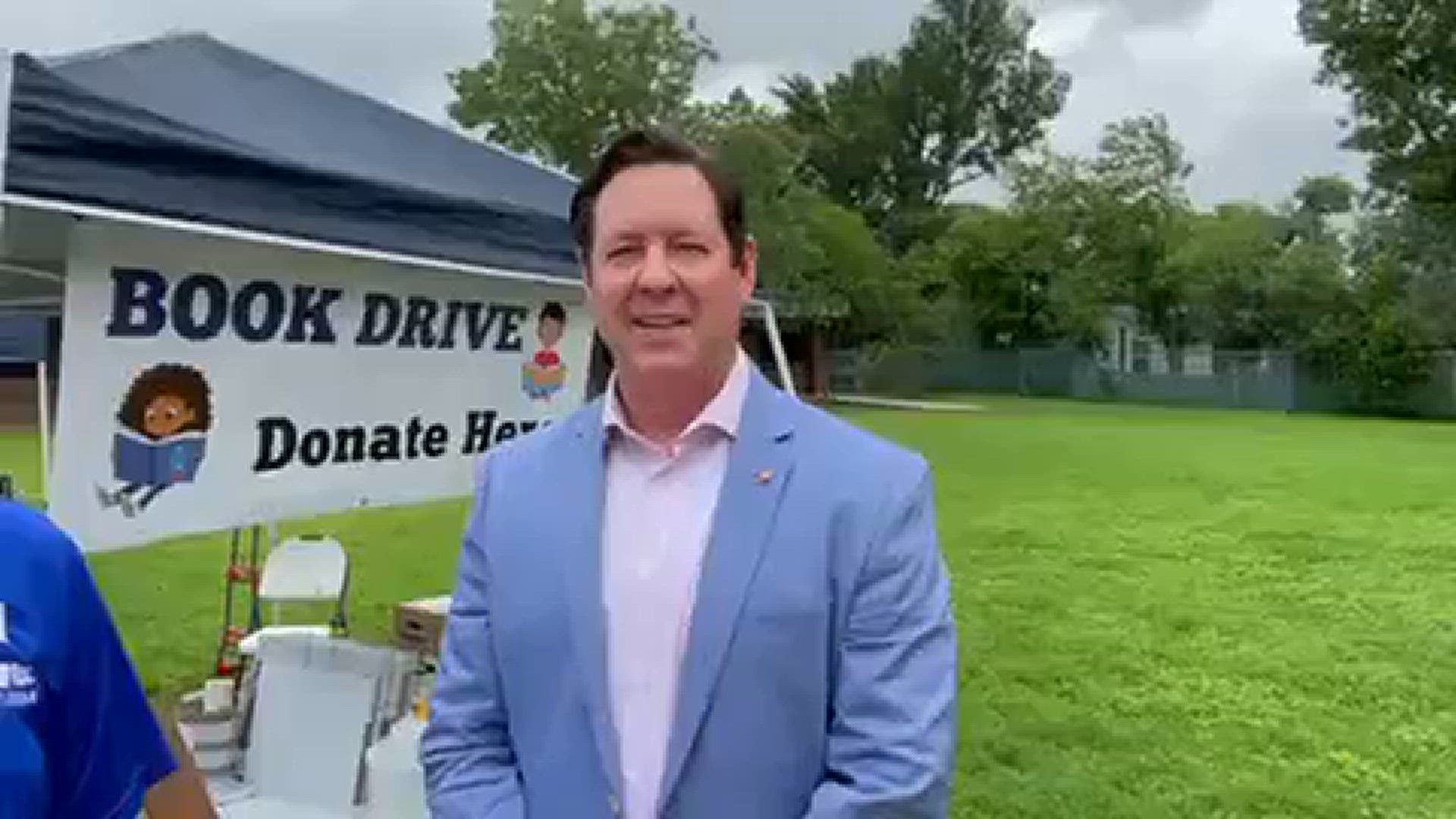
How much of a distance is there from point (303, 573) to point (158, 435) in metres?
1.22

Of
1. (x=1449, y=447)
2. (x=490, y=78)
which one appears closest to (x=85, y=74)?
(x=1449, y=447)

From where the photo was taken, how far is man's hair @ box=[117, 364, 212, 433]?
2463 millimetres

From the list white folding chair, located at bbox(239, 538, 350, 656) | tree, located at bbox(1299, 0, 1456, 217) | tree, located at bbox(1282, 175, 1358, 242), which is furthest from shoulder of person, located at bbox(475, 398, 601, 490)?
tree, located at bbox(1282, 175, 1358, 242)

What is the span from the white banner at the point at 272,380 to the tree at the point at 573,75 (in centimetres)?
2515

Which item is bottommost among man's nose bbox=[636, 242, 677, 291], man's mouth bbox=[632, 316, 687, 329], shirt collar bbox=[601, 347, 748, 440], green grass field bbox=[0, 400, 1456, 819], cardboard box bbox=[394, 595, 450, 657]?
green grass field bbox=[0, 400, 1456, 819]

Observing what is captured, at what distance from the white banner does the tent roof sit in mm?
125

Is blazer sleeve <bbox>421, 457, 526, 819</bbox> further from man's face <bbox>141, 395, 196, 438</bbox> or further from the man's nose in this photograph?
man's face <bbox>141, 395, 196, 438</bbox>

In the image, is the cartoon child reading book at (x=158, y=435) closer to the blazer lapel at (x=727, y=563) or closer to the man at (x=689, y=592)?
the man at (x=689, y=592)

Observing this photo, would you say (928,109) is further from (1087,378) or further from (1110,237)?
(1087,378)

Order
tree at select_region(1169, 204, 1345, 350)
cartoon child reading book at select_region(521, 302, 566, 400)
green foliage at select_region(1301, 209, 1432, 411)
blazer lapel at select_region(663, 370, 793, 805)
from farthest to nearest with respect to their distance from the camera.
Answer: tree at select_region(1169, 204, 1345, 350)
green foliage at select_region(1301, 209, 1432, 411)
cartoon child reading book at select_region(521, 302, 566, 400)
blazer lapel at select_region(663, 370, 793, 805)

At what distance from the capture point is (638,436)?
55.7 inches

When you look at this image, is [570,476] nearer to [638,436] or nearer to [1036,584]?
[638,436]

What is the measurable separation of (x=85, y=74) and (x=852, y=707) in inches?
67.6

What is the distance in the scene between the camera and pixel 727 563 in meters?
1.29
